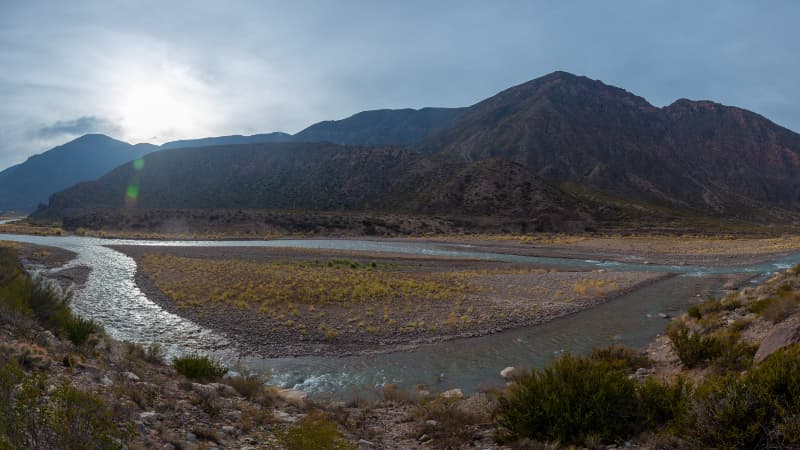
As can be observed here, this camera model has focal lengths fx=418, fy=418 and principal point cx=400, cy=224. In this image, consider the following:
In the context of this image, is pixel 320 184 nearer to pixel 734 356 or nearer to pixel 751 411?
pixel 734 356

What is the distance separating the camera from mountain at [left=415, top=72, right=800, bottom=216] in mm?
149375

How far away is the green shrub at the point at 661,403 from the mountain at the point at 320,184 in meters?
88.7

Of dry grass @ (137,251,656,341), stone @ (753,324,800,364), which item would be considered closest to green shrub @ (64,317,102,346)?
dry grass @ (137,251,656,341)

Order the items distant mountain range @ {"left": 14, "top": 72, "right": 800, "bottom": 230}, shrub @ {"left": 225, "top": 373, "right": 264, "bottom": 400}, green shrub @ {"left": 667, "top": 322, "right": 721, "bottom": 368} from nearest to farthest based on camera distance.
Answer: shrub @ {"left": 225, "top": 373, "right": 264, "bottom": 400}, green shrub @ {"left": 667, "top": 322, "right": 721, "bottom": 368}, distant mountain range @ {"left": 14, "top": 72, "right": 800, "bottom": 230}

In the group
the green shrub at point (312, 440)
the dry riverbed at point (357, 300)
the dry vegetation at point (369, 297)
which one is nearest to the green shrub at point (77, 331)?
the dry riverbed at point (357, 300)

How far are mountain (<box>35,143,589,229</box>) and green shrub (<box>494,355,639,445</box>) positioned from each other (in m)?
88.7

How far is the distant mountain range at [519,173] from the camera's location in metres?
109

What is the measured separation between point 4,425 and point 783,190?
727ft

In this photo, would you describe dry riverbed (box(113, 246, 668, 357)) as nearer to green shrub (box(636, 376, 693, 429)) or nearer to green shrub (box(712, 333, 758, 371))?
green shrub (box(712, 333, 758, 371))

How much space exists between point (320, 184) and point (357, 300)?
111857mm

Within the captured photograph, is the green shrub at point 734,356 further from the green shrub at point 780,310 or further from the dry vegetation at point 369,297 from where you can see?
the dry vegetation at point 369,297

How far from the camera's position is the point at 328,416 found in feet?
23.1

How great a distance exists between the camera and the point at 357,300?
66.3 ft

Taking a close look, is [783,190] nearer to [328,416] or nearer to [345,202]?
[345,202]
